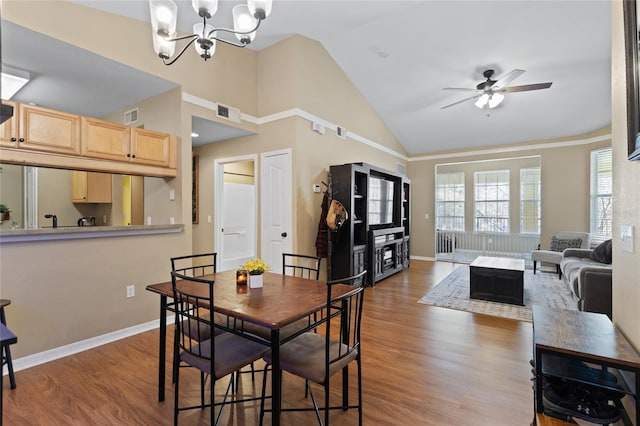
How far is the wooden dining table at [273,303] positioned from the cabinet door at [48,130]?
6.04 ft

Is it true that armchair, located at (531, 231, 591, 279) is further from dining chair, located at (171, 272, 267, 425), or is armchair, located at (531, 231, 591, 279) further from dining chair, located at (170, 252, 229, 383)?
dining chair, located at (171, 272, 267, 425)

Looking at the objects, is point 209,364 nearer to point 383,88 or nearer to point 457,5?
point 457,5

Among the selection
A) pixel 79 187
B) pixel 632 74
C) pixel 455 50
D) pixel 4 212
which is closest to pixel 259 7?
pixel 632 74

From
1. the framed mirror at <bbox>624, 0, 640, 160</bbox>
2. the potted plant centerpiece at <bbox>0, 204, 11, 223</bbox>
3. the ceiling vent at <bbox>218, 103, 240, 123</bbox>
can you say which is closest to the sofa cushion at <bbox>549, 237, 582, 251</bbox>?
the framed mirror at <bbox>624, 0, 640, 160</bbox>


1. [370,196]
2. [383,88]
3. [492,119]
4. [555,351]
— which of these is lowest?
[555,351]

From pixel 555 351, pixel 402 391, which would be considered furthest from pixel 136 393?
pixel 555 351

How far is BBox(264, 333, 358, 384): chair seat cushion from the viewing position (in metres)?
1.75

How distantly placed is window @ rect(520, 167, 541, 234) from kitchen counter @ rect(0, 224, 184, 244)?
7.57 m

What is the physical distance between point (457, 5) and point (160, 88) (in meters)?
3.83

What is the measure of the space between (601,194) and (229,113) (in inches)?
284

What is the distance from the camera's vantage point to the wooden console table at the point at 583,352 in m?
1.40

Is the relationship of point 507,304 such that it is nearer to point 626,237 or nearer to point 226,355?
point 626,237

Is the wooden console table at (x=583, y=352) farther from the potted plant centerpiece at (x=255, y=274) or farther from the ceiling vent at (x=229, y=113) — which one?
the ceiling vent at (x=229, y=113)

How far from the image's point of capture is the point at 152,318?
3539 mm
